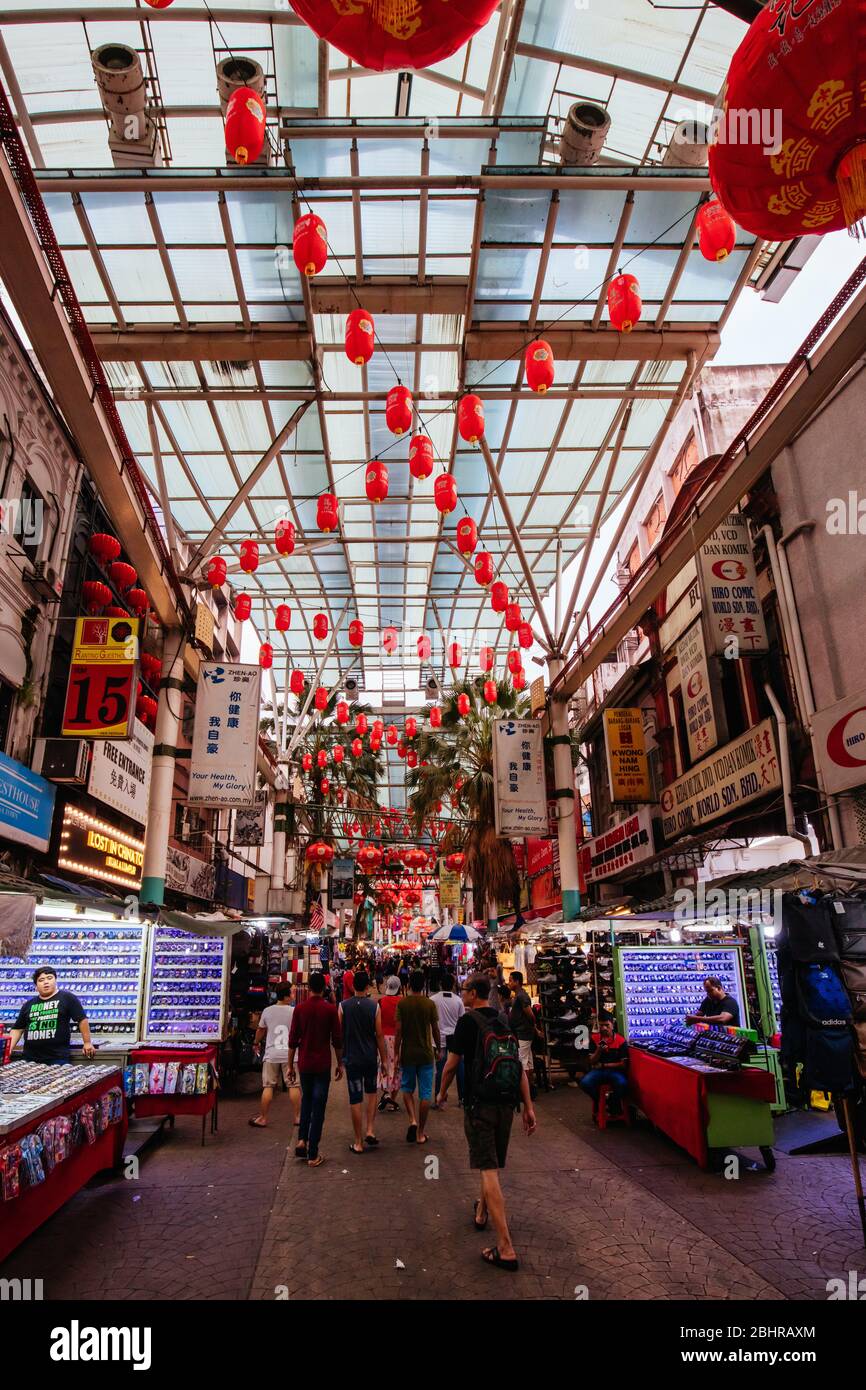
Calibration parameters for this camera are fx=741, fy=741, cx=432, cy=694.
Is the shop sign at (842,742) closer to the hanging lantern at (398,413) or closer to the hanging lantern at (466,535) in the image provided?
the hanging lantern at (466,535)

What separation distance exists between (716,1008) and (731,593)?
6.81 m

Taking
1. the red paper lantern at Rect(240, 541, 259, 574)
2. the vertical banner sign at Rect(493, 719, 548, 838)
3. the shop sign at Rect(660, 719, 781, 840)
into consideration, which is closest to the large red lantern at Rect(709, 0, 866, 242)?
the shop sign at Rect(660, 719, 781, 840)

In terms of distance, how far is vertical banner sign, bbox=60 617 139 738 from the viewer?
11.4 metres

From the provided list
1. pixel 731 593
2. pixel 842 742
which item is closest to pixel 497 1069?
pixel 842 742

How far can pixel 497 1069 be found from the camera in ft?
18.3

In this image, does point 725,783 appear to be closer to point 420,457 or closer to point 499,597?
point 499,597

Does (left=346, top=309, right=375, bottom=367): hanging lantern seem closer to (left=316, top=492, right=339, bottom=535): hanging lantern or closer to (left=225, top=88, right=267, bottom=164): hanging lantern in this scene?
(left=225, top=88, right=267, bottom=164): hanging lantern

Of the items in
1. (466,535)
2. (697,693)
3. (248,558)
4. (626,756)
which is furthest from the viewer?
(626,756)

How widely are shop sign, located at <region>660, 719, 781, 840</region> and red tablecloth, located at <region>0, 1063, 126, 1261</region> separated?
972 cm

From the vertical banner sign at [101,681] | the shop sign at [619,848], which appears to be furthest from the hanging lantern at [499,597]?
the vertical banner sign at [101,681]

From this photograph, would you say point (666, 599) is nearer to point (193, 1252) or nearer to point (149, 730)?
point (149, 730)

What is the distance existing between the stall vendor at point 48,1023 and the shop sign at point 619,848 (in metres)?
11.1

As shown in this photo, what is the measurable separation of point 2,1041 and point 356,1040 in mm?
4171

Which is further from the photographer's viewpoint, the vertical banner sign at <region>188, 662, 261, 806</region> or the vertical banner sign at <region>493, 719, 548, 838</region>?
the vertical banner sign at <region>493, 719, 548, 838</region>
